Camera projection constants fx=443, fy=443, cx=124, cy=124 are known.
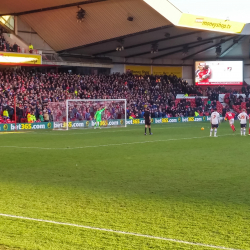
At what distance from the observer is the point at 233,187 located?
31.9 ft

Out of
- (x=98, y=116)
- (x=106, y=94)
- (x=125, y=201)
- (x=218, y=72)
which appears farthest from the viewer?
(x=218, y=72)

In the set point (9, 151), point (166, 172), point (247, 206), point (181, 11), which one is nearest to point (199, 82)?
point (181, 11)

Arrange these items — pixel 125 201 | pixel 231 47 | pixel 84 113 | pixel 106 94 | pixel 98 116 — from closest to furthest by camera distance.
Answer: pixel 125 201 → pixel 98 116 → pixel 84 113 → pixel 106 94 → pixel 231 47

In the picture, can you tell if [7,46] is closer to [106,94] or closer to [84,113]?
[84,113]

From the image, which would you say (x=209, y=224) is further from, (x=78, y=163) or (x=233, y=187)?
(x=78, y=163)

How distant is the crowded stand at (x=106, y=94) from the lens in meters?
33.3

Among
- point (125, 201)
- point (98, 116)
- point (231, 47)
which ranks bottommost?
point (125, 201)

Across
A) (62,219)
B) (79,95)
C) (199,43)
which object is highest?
(199,43)

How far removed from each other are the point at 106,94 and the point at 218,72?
17735mm

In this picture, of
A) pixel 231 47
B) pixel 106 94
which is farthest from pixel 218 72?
pixel 106 94

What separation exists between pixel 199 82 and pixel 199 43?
5892mm

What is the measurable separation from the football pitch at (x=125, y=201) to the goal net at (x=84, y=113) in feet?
54.0

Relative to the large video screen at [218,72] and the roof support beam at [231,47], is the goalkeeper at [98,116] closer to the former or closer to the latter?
the roof support beam at [231,47]

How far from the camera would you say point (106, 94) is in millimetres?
42406
